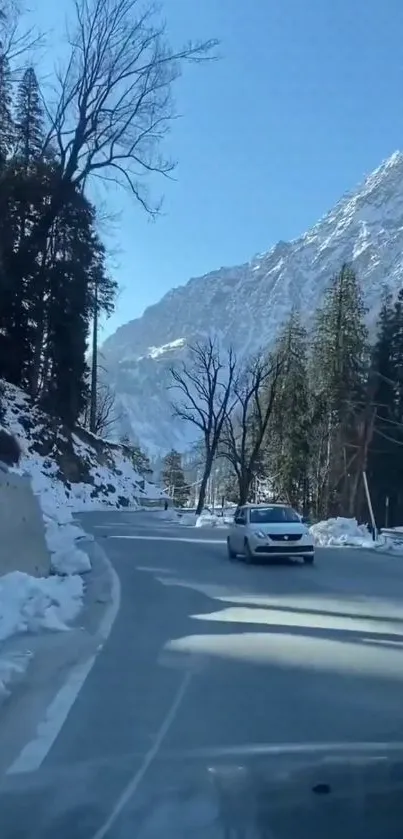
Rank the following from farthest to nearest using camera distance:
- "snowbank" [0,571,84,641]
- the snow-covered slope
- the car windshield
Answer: the snow-covered slope < the car windshield < "snowbank" [0,571,84,641]

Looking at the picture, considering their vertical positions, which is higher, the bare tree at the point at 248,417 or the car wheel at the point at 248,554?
the bare tree at the point at 248,417

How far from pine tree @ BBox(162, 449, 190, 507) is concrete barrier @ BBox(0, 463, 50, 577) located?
98.9m

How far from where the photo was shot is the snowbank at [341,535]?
32.1m

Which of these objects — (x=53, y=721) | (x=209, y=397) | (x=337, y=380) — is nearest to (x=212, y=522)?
(x=209, y=397)

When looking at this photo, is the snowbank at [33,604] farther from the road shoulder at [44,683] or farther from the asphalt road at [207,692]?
the asphalt road at [207,692]

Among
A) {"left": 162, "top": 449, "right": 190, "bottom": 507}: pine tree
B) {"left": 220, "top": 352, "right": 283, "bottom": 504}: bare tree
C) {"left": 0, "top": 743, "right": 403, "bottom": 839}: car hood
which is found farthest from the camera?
{"left": 162, "top": 449, "right": 190, "bottom": 507}: pine tree

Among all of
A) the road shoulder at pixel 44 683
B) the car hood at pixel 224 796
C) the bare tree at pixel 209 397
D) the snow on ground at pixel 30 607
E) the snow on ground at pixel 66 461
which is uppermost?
the bare tree at pixel 209 397

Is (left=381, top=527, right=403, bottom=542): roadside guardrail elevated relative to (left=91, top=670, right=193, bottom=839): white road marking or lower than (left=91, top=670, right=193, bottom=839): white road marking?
elevated

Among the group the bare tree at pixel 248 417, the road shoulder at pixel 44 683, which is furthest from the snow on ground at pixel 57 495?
the bare tree at pixel 248 417

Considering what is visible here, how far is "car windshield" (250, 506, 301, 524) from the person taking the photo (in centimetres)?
2469

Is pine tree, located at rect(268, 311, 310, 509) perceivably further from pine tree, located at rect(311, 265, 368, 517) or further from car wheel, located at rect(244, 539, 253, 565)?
car wheel, located at rect(244, 539, 253, 565)

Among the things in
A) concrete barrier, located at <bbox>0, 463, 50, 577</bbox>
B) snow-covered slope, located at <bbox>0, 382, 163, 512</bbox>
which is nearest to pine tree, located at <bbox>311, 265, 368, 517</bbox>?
snow-covered slope, located at <bbox>0, 382, 163, 512</bbox>

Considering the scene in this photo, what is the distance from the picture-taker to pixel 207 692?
820cm

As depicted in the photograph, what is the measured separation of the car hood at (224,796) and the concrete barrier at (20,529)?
7.56 meters
